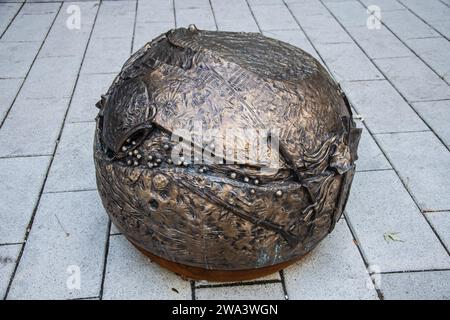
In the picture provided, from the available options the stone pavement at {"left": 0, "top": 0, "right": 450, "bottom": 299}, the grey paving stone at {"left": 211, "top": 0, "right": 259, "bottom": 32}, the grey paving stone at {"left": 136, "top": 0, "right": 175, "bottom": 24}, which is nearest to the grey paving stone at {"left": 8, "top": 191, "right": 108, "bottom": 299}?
the stone pavement at {"left": 0, "top": 0, "right": 450, "bottom": 299}

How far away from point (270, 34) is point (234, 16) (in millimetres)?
655

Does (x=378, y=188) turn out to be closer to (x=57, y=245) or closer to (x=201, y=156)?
(x=201, y=156)

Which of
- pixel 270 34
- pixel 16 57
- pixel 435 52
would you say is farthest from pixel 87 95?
pixel 435 52

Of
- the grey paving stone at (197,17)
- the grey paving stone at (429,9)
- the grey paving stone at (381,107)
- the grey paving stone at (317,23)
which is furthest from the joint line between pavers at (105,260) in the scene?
the grey paving stone at (429,9)

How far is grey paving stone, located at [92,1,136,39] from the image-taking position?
534cm

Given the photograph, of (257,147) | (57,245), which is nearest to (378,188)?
(257,147)

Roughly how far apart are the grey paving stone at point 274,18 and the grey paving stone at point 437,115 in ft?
6.27

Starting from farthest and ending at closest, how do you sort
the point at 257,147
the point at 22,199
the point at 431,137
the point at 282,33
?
the point at 282,33 → the point at 431,137 → the point at 22,199 → the point at 257,147

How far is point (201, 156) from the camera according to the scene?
6.30ft

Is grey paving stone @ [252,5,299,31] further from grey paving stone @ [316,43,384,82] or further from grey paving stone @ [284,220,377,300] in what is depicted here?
grey paving stone @ [284,220,377,300]

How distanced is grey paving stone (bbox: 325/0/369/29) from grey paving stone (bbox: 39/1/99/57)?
115 inches

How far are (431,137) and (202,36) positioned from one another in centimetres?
228

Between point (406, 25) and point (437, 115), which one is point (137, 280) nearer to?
point (437, 115)

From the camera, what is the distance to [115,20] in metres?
5.66
